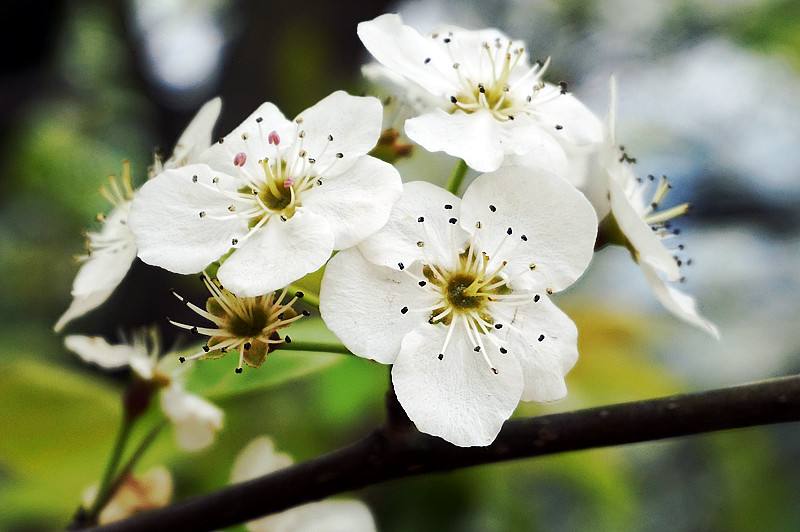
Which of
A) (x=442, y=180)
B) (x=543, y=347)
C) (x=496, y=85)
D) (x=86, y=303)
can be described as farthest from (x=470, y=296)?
(x=442, y=180)

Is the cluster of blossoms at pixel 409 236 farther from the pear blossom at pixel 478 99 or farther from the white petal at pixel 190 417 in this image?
the white petal at pixel 190 417

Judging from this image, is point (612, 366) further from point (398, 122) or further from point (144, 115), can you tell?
point (144, 115)

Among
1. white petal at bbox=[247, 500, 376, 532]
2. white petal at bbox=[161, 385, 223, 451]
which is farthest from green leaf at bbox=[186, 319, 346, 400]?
white petal at bbox=[247, 500, 376, 532]

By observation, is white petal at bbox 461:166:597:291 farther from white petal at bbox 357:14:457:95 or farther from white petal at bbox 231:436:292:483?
white petal at bbox 231:436:292:483

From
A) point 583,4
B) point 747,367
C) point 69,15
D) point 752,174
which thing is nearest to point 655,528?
point 747,367

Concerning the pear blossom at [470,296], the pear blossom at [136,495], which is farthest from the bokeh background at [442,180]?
the pear blossom at [470,296]

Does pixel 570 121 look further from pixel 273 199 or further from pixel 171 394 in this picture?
pixel 171 394
